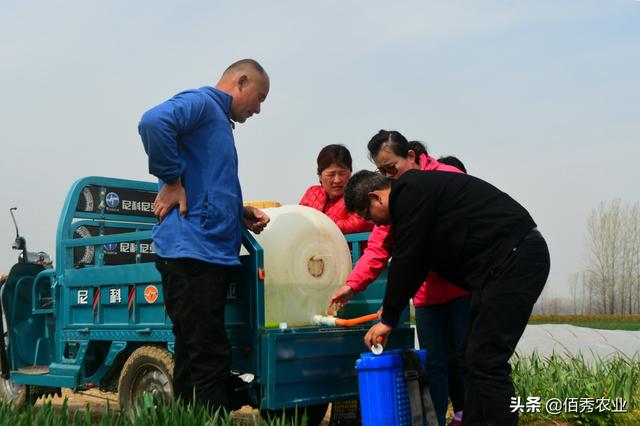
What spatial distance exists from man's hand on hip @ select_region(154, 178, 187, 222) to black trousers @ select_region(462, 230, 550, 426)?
163cm

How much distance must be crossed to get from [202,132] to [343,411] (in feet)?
6.69

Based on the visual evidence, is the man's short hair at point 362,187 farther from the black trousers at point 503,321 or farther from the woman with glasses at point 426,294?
the black trousers at point 503,321

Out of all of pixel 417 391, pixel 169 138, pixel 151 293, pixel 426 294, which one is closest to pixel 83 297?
pixel 151 293

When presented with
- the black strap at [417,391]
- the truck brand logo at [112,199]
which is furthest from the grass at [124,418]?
the truck brand logo at [112,199]

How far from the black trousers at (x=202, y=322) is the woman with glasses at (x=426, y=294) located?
76 centimetres

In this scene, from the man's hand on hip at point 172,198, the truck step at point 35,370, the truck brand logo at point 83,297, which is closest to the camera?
the man's hand on hip at point 172,198

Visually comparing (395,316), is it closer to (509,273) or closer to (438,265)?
(438,265)

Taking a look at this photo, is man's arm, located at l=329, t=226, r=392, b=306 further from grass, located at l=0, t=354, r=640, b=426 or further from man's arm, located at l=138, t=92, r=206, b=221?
man's arm, located at l=138, t=92, r=206, b=221

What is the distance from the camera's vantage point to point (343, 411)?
483 cm

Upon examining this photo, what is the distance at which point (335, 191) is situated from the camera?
5289 millimetres

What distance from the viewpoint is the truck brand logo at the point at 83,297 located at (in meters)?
5.43

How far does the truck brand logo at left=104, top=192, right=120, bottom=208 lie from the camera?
247 inches
